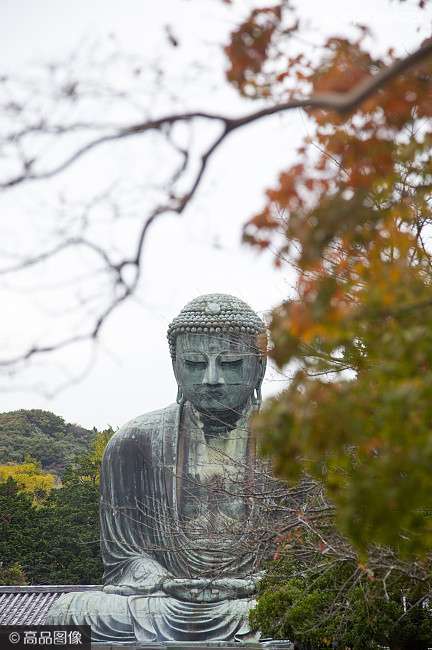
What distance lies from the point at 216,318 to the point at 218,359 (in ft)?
1.73

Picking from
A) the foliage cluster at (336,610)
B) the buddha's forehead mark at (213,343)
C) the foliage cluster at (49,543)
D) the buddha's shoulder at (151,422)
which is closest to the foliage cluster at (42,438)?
the foliage cluster at (49,543)

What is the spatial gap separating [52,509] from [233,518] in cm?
1282

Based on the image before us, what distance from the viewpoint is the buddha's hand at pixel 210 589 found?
496 inches

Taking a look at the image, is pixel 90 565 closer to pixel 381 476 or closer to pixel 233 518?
pixel 233 518

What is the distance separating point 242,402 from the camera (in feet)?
45.5

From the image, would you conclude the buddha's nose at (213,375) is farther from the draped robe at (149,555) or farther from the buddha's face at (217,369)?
the draped robe at (149,555)

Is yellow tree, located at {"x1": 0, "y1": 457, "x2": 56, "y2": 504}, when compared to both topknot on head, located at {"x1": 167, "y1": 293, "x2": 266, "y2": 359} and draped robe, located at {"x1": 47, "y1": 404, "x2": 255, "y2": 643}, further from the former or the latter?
topknot on head, located at {"x1": 167, "y1": 293, "x2": 266, "y2": 359}

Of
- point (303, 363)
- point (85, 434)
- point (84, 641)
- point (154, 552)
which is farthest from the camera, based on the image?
point (85, 434)

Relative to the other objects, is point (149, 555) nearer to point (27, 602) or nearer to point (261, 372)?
point (261, 372)

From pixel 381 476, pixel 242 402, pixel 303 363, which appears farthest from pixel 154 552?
pixel 381 476

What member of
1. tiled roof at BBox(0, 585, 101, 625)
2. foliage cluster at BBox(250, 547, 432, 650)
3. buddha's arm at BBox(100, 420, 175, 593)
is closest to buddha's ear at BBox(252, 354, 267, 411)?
buddha's arm at BBox(100, 420, 175, 593)

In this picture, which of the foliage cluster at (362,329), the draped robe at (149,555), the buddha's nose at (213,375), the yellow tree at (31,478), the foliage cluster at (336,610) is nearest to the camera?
the foliage cluster at (362,329)

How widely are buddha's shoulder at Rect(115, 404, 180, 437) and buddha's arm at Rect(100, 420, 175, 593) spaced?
22 mm

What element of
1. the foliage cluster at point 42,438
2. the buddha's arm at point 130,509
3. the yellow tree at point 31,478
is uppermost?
the foliage cluster at point 42,438
